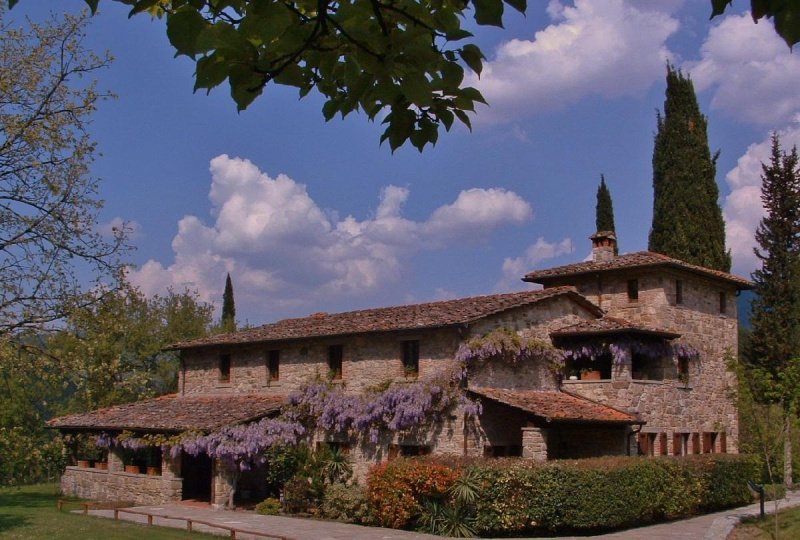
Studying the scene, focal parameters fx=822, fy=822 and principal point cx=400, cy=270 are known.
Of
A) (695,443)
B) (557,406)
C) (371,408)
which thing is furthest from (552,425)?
(695,443)

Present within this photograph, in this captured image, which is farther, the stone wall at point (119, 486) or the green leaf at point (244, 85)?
the stone wall at point (119, 486)

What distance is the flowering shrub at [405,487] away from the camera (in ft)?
64.2

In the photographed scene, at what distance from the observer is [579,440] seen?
2373 cm

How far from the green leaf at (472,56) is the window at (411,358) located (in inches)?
802

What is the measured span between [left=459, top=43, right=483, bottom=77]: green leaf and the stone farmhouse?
58.4ft

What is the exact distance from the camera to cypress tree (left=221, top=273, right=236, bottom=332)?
48.2 m

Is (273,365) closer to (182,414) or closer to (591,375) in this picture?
(182,414)

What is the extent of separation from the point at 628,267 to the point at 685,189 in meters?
10.7

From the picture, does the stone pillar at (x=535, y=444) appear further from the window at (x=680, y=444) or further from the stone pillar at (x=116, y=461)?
the stone pillar at (x=116, y=461)

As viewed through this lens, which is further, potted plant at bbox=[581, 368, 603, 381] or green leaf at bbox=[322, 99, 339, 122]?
potted plant at bbox=[581, 368, 603, 381]

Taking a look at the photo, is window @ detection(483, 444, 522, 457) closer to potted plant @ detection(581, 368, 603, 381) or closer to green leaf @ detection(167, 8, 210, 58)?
potted plant @ detection(581, 368, 603, 381)

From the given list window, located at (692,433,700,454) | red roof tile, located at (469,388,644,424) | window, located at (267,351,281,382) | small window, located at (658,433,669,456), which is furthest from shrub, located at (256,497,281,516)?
window, located at (692,433,700,454)

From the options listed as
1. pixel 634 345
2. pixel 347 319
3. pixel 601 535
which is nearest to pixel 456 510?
pixel 601 535

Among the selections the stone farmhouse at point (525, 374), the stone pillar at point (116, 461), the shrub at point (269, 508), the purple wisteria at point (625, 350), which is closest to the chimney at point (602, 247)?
the stone farmhouse at point (525, 374)
